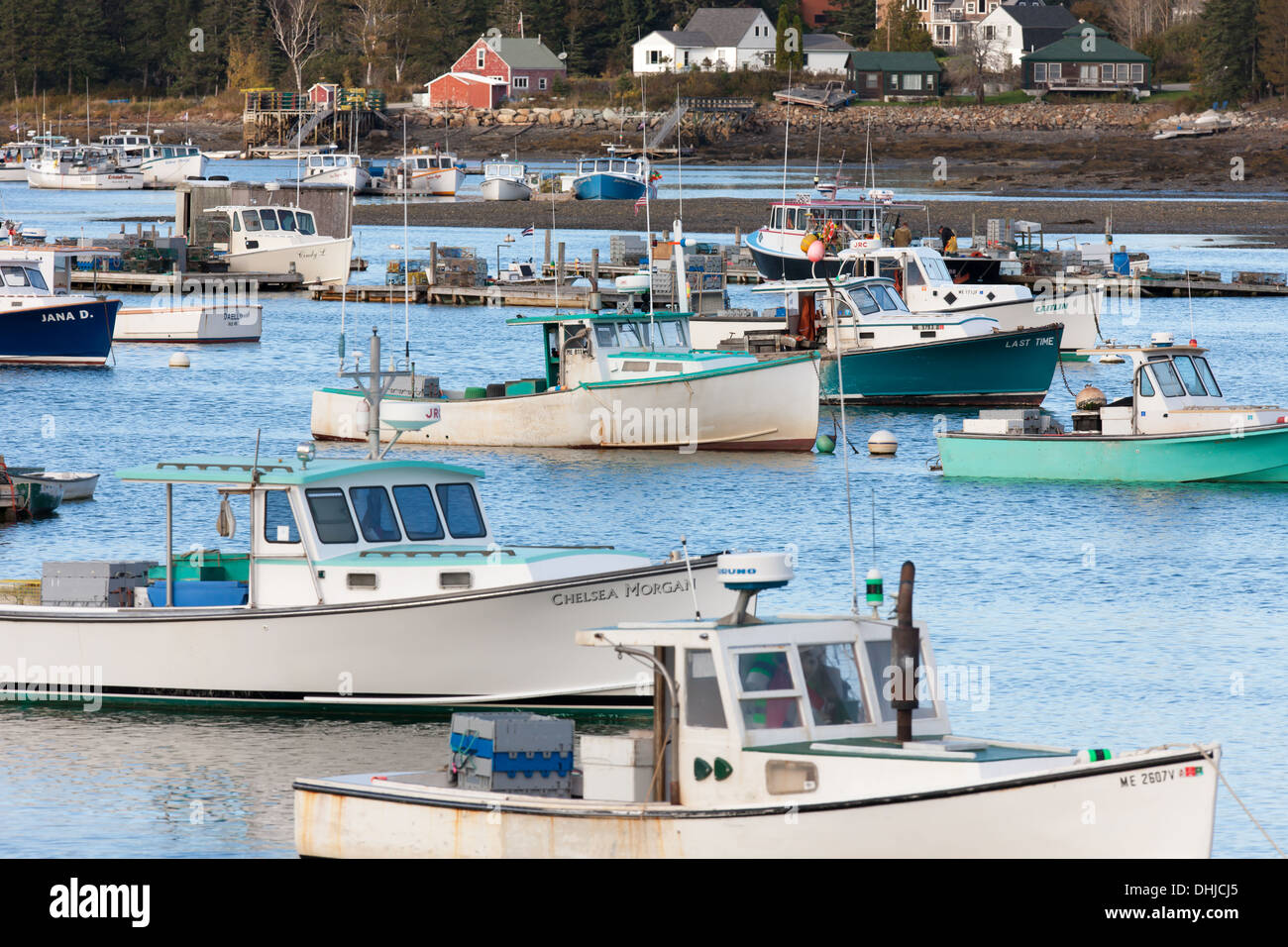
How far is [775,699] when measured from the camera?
516 inches

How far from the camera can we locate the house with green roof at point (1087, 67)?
6181 inches

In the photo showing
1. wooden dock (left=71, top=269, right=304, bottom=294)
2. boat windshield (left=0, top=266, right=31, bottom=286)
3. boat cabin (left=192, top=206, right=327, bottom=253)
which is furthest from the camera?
boat cabin (left=192, top=206, right=327, bottom=253)

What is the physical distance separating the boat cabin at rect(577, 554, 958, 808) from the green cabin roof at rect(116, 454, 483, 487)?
6.44 metres

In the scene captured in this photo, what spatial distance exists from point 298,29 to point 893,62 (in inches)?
1980

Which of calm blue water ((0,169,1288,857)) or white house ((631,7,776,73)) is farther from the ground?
white house ((631,7,776,73))

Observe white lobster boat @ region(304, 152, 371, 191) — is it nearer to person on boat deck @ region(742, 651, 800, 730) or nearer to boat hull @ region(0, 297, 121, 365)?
boat hull @ region(0, 297, 121, 365)

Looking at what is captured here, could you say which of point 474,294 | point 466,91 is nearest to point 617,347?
point 474,294

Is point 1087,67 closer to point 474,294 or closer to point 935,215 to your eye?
point 935,215

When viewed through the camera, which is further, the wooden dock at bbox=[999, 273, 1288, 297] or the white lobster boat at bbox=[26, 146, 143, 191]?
the white lobster boat at bbox=[26, 146, 143, 191]

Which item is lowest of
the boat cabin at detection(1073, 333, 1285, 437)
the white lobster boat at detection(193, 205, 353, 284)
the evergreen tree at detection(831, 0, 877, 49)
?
the boat cabin at detection(1073, 333, 1285, 437)

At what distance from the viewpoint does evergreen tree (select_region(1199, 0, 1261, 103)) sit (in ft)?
466

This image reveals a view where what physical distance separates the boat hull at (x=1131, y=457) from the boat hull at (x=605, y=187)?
76.0 m

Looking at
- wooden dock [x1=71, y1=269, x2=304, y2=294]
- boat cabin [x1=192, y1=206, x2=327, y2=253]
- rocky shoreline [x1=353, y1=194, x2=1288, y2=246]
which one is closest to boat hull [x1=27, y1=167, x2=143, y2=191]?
rocky shoreline [x1=353, y1=194, x2=1288, y2=246]
